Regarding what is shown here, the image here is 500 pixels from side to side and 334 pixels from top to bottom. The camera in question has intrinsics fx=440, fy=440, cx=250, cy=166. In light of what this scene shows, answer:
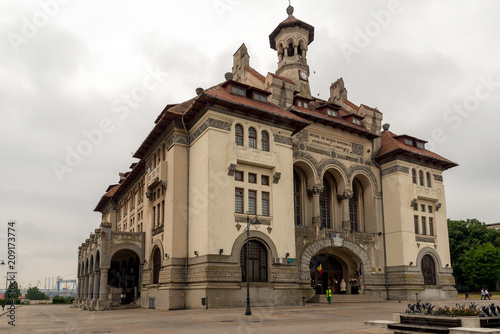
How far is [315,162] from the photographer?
3966 cm

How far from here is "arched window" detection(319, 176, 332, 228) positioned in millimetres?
41469

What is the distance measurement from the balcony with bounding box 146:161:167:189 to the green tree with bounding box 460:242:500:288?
47363 millimetres

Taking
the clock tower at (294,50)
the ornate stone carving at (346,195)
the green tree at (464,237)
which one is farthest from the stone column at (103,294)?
the green tree at (464,237)

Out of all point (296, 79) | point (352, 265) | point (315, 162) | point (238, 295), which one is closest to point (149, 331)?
point (238, 295)

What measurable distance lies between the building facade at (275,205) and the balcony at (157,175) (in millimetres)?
112

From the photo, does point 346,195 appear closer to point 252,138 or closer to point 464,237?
point 252,138

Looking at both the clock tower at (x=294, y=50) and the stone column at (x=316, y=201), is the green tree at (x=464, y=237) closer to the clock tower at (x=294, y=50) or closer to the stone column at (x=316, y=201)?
the clock tower at (x=294, y=50)

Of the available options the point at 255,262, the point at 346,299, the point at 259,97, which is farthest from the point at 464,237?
the point at 255,262

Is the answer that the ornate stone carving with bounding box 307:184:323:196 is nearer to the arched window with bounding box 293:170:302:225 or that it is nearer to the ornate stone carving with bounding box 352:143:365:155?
the arched window with bounding box 293:170:302:225

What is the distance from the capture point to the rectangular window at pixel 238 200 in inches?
1267

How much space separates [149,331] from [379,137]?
3510 centimetres

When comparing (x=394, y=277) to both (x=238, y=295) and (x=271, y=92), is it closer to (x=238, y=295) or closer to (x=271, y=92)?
(x=238, y=295)

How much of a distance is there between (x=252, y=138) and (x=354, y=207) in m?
15.6

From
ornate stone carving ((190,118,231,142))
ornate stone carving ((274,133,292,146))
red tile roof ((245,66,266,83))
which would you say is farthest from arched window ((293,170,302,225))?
ornate stone carving ((190,118,231,142))
